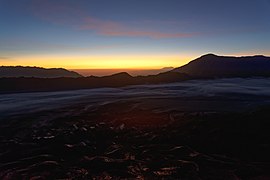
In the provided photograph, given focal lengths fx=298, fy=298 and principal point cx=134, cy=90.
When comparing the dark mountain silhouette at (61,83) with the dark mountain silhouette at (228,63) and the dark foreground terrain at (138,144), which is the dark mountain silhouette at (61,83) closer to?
the dark foreground terrain at (138,144)

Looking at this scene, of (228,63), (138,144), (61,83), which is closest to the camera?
(138,144)

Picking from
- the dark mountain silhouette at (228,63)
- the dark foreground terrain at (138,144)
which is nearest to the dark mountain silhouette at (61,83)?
the dark foreground terrain at (138,144)

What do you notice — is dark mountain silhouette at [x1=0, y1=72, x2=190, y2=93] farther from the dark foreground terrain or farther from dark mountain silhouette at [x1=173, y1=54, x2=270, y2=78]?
dark mountain silhouette at [x1=173, y1=54, x2=270, y2=78]

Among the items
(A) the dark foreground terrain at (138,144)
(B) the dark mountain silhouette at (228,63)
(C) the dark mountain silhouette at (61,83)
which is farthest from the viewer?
(B) the dark mountain silhouette at (228,63)

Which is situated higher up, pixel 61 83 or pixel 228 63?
pixel 228 63

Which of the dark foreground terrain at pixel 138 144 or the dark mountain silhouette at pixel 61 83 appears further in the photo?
the dark mountain silhouette at pixel 61 83

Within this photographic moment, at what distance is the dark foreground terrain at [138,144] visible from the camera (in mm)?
10055

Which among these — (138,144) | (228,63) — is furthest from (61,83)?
(228,63)

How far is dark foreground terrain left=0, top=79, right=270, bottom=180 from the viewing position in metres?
10.1

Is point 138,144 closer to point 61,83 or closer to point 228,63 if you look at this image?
point 61,83

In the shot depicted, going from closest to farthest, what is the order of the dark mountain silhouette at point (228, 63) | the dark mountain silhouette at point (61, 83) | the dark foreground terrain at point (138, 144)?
the dark foreground terrain at point (138, 144) → the dark mountain silhouette at point (61, 83) → the dark mountain silhouette at point (228, 63)

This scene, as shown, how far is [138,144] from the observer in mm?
13320

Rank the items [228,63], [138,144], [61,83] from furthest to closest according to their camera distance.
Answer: [228,63] → [61,83] → [138,144]

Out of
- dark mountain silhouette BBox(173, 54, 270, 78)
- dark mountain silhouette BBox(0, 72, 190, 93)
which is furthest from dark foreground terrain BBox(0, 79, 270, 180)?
dark mountain silhouette BBox(173, 54, 270, 78)
